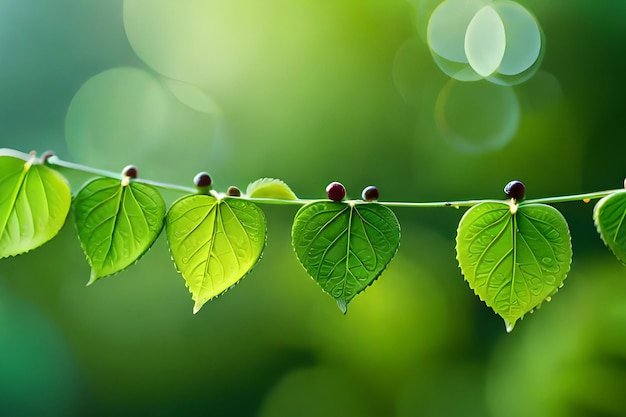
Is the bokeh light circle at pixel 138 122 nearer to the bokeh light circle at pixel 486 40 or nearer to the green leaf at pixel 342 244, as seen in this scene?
the bokeh light circle at pixel 486 40

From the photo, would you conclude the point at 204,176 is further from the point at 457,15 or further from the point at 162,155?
the point at 457,15

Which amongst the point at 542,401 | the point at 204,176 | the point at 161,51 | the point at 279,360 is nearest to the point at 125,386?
the point at 279,360

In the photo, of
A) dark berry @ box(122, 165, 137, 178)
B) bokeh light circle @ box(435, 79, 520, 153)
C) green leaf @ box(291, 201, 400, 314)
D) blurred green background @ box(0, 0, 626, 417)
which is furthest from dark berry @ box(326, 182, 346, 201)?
bokeh light circle @ box(435, 79, 520, 153)

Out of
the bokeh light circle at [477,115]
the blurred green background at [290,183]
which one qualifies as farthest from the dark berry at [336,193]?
the bokeh light circle at [477,115]

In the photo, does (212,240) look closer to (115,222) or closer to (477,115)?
(115,222)

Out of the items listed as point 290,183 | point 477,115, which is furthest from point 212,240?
point 477,115

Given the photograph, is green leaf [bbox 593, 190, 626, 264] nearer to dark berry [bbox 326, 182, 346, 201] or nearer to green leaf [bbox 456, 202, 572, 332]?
green leaf [bbox 456, 202, 572, 332]
